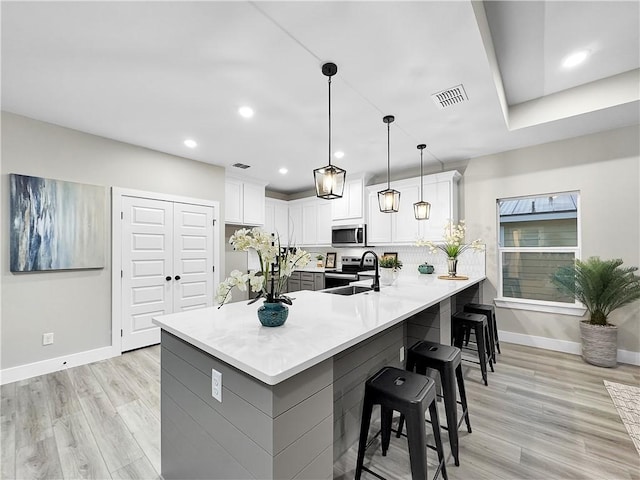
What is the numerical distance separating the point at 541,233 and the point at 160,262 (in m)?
5.26

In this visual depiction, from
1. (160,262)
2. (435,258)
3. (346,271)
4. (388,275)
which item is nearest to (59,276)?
(160,262)

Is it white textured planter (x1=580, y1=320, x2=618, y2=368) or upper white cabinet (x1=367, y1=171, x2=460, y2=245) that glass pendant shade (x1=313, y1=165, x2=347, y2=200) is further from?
white textured planter (x1=580, y1=320, x2=618, y2=368)

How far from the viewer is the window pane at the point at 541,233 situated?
3.67 meters

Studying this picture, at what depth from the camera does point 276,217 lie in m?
6.36

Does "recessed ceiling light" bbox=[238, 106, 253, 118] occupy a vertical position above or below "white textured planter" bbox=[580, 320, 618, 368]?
above

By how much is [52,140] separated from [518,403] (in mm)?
5327

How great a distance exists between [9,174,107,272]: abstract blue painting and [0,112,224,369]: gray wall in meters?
0.08

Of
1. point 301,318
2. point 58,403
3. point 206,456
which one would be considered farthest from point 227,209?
point 206,456

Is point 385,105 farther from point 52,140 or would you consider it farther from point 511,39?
point 52,140

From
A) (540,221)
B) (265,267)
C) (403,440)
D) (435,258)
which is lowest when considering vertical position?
(403,440)

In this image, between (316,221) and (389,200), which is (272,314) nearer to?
(389,200)

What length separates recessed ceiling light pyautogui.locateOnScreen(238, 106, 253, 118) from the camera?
2.81 m

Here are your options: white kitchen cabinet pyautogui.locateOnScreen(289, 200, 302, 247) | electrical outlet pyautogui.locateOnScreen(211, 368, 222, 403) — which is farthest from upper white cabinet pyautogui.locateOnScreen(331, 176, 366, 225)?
electrical outlet pyautogui.locateOnScreen(211, 368, 222, 403)

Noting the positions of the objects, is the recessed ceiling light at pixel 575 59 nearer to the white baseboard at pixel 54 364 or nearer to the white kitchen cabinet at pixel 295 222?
the white kitchen cabinet at pixel 295 222
